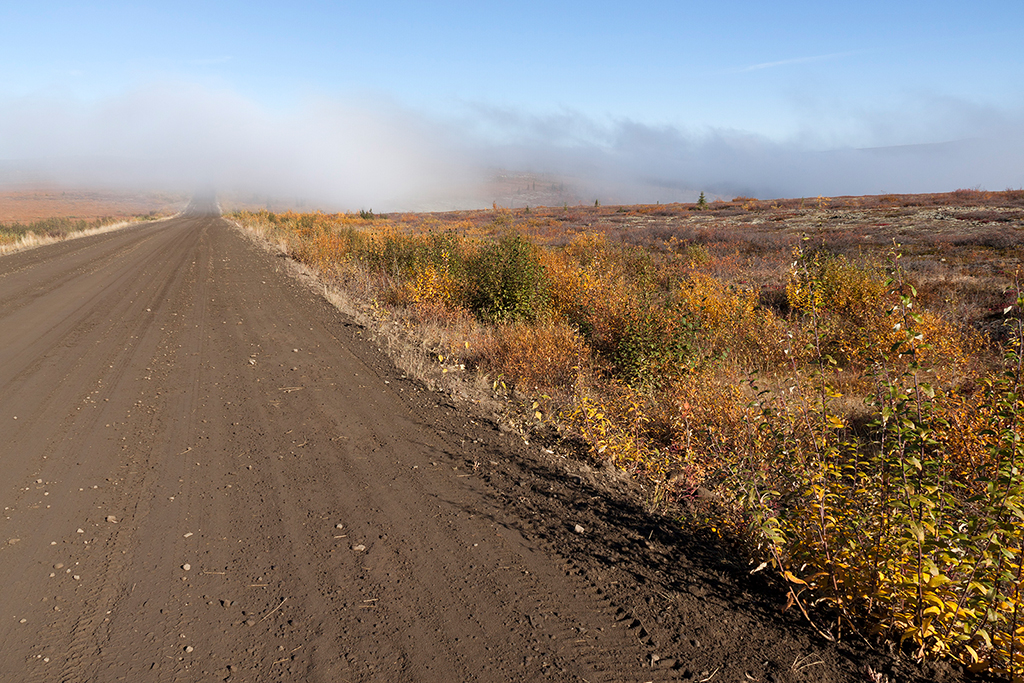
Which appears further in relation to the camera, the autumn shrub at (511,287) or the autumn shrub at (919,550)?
the autumn shrub at (511,287)

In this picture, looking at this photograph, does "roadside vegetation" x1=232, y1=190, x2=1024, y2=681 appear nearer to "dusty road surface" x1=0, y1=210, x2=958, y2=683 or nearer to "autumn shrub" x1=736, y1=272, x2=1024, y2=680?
"autumn shrub" x1=736, y1=272, x2=1024, y2=680

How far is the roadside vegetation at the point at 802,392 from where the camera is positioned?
2.64 metres

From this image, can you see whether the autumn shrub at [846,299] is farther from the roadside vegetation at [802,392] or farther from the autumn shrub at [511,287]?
the autumn shrub at [511,287]

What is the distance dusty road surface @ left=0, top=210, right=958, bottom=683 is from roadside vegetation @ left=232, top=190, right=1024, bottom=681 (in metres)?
0.51

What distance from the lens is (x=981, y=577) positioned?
276 cm

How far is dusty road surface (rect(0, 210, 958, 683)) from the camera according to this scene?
8.77 ft

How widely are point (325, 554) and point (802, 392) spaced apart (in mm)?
3903

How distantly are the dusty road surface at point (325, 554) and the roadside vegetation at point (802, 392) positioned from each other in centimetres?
51

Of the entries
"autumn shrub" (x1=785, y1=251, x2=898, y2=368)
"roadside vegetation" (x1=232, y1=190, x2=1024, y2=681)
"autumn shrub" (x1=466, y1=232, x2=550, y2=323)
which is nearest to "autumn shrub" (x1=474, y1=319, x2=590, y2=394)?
"roadside vegetation" (x1=232, y1=190, x2=1024, y2=681)

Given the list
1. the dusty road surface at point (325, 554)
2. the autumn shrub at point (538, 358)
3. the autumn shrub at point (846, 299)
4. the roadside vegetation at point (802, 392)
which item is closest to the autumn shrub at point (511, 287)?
the roadside vegetation at point (802, 392)

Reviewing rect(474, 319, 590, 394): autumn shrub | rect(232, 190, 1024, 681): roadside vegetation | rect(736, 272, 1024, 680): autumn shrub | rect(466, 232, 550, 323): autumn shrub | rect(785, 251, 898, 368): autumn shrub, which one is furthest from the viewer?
rect(466, 232, 550, 323): autumn shrub

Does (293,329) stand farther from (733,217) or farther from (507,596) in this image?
(733,217)

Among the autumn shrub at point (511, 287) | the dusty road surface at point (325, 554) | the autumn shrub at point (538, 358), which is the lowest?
the dusty road surface at point (325, 554)

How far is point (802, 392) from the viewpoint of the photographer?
4.43 m
